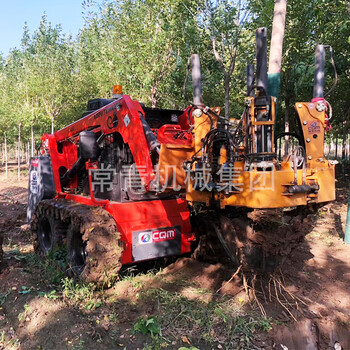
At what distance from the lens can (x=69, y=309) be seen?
4.03 m

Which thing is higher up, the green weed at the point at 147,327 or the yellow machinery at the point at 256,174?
the yellow machinery at the point at 256,174

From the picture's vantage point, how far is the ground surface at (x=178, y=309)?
3.54 meters

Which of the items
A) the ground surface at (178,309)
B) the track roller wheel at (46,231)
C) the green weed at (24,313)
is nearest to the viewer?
the ground surface at (178,309)

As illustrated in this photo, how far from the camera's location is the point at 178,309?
4039 millimetres

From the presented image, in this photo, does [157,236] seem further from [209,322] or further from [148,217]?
[209,322]

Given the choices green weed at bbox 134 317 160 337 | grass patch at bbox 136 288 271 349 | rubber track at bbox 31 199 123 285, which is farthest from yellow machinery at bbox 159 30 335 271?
green weed at bbox 134 317 160 337

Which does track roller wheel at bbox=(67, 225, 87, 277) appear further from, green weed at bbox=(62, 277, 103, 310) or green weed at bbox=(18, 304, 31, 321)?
green weed at bbox=(18, 304, 31, 321)

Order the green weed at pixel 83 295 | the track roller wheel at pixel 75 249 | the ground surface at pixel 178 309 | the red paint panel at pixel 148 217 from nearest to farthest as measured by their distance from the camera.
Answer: the ground surface at pixel 178 309 → the green weed at pixel 83 295 → the red paint panel at pixel 148 217 → the track roller wheel at pixel 75 249

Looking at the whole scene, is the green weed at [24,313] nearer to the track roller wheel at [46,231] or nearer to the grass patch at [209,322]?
the grass patch at [209,322]

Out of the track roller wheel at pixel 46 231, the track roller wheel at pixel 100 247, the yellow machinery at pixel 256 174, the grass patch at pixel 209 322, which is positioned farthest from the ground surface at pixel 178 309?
the yellow machinery at pixel 256 174

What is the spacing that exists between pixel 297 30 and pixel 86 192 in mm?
8266

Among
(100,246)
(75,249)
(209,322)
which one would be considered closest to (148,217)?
(100,246)

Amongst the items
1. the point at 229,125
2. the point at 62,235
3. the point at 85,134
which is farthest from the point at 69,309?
the point at 229,125

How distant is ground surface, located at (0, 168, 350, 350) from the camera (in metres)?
3.54
